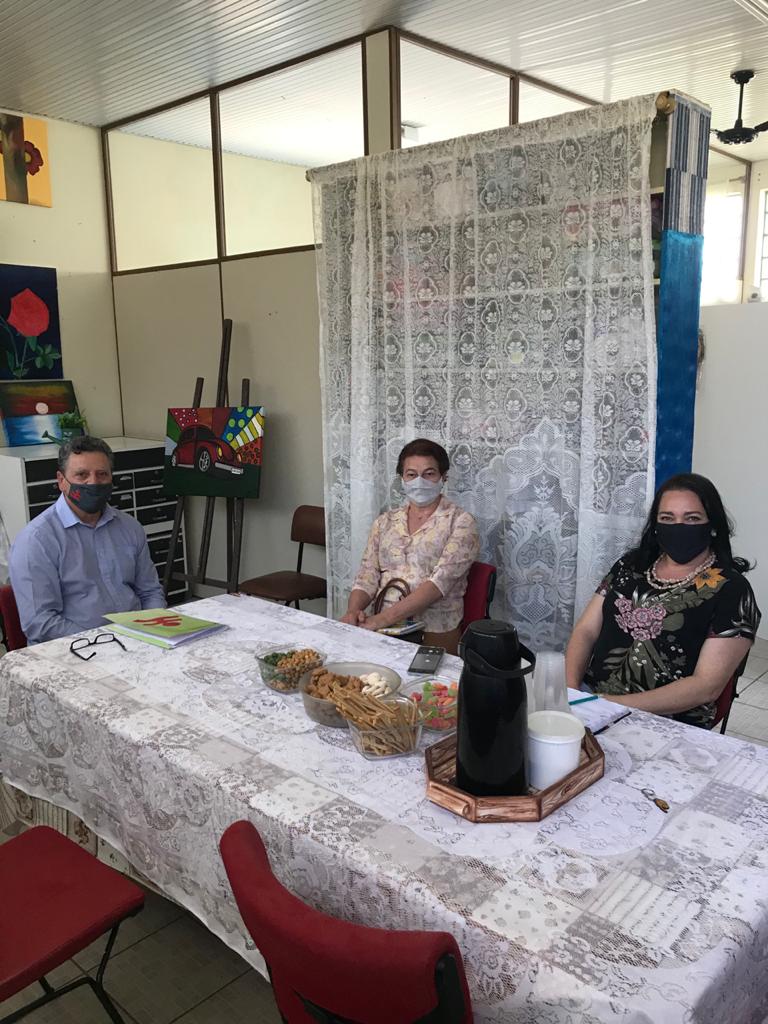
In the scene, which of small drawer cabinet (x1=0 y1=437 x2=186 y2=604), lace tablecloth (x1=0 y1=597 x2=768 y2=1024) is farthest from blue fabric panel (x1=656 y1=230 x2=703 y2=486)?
small drawer cabinet (x1=0 y1=437 x2=186 y2=604)

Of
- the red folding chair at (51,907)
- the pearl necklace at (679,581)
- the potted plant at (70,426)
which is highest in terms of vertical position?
the potted plant at (70,426)

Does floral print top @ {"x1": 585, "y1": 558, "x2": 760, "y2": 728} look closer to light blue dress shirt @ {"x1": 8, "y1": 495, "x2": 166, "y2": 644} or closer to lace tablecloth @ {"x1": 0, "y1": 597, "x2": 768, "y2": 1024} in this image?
lace tablecloth @ {"x1": 0, "y1": 597, "x2": 768, "y2": 1024}

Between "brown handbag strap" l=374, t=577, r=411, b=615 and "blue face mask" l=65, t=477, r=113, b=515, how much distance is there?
1036mm

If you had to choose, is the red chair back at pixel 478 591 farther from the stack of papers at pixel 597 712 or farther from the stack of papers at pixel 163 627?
the stack of papers at pixel 597 712

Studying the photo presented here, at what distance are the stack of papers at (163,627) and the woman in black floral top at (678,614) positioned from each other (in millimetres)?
1065

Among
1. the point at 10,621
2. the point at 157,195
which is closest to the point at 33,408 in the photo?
the point at 157,195

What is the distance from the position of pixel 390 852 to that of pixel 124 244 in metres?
4.92

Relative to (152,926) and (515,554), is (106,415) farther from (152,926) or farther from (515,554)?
(152,926)

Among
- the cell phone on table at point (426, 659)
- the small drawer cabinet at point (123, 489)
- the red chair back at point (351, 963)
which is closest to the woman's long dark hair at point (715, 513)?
the cell phone on table at point (426, 659)

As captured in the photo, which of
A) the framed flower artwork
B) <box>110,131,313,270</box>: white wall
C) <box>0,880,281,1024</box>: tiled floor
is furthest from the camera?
<box>110,131,313,270</box>: white wall

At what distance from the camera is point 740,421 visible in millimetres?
4379

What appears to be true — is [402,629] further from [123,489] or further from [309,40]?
[309,40]

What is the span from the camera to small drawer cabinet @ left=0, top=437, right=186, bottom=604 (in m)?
4.34

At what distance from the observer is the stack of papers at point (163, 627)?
2203mm
